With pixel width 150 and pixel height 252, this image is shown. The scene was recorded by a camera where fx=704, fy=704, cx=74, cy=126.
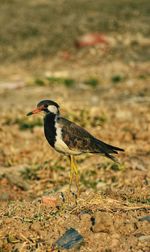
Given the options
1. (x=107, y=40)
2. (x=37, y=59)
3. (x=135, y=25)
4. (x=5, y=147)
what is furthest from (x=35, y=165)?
(x=135, y=25)

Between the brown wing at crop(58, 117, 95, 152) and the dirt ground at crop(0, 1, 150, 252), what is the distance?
0.45m

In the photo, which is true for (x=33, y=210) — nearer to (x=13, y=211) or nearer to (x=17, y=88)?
(x=13, y=211)

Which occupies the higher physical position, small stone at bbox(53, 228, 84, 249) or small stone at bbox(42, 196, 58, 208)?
small stone at bbox(42, 196, 58, 208)

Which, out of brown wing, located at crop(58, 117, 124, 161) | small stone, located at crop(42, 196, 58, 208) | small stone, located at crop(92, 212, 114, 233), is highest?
brown wing, located at crop(58, 117, 124, 161)

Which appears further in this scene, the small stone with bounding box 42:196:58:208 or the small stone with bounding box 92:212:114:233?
the small stone with bounding box 42:196:58:208

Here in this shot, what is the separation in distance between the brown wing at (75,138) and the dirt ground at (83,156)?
0.45 meters

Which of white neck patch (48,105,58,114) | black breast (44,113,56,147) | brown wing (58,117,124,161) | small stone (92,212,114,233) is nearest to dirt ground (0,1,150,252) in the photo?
small stone (92,212,114,233)

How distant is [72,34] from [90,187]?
14.2 m

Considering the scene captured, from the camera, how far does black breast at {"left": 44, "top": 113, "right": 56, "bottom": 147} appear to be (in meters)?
6.29

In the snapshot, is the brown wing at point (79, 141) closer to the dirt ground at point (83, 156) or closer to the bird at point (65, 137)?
the bird at point (65, 137)

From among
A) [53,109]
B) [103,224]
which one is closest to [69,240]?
[103,224]

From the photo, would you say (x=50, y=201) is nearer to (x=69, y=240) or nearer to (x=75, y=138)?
(x=75, y=138)

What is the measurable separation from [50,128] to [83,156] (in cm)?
289

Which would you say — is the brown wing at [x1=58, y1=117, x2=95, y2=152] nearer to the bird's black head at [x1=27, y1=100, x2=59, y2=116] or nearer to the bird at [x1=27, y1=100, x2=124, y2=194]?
the bird at [x1=27, y1=100, x2=124, y2=194]
